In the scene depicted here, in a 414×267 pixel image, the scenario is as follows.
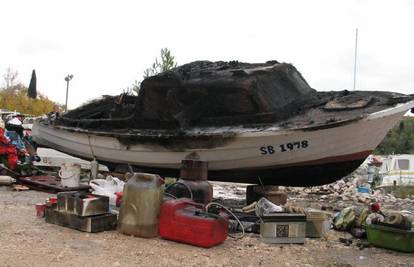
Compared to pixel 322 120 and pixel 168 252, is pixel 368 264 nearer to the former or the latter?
pixel 168 252

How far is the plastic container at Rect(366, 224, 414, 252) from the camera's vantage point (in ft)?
17.4

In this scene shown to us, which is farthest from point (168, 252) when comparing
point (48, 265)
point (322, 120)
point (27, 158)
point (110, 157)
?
point (27, 158)

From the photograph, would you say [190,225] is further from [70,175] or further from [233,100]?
[70,175]

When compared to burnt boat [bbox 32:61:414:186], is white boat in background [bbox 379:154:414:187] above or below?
below

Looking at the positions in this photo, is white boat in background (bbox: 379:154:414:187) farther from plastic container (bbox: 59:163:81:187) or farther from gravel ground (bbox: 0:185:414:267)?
gravel ground (bbox: 0:185:414:267)

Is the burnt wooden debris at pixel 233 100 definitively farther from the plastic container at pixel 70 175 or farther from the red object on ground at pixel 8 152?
the red object on ground at pixel 8 152

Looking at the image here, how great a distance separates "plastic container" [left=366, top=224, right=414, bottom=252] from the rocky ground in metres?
0.08

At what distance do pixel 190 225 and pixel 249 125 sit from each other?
11.3 feet

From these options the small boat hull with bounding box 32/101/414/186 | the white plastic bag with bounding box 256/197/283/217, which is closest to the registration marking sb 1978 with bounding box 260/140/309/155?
the small boat hull with bounding box 32/101/414/186

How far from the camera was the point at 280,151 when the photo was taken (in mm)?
7910

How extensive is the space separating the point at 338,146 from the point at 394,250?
250 centimetres

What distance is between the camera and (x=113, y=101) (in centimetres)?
1175

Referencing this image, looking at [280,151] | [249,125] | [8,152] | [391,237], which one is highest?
[249,125]

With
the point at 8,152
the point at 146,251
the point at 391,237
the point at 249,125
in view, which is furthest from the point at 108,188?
the point at 391,237
